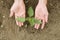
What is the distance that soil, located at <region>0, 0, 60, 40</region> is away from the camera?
5.81ft

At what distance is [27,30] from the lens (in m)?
1.79

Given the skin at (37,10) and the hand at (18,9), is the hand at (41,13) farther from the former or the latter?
the hand at (18,9)

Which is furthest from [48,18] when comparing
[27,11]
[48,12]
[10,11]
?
[10,11]

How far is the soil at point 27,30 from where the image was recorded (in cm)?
177

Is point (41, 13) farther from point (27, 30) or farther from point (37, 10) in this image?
point (27, 30)

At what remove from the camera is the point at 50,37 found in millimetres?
1772

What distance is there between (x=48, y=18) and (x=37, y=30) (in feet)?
0.43

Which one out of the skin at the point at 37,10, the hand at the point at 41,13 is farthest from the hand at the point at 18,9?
the hand at the point at 41,13

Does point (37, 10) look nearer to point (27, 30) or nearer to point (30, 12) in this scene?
point (30, 12)

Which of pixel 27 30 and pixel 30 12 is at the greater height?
pixel 30 12

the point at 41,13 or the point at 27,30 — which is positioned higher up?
the point at 41,13

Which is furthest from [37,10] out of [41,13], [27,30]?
[27,30]

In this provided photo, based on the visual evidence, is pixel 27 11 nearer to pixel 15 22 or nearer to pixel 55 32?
pixel 15 22

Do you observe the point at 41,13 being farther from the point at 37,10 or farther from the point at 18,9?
the point at 18,9
